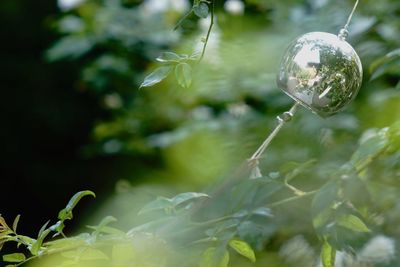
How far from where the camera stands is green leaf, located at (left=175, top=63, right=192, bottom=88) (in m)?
1.07

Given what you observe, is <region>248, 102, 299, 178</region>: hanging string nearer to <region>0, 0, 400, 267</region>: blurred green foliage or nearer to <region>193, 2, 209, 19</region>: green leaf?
<region>0, 0, 400, 267</region>: blurred green foliage

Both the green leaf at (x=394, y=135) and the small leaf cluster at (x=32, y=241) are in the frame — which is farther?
the green leaf at (x=394, y=135)

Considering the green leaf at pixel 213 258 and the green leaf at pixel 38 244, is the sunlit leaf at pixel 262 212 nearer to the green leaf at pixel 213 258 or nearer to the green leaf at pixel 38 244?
the green leaf at pixel 213 258

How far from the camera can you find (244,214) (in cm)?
118

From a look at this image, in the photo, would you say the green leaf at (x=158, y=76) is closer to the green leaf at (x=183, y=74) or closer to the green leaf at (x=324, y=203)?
the green leaf at (x=183, y=74)

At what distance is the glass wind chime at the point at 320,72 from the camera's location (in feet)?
3.58

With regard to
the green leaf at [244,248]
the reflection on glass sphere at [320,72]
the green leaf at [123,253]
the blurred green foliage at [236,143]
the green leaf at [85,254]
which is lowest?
the blurred green foliage at [236,143]

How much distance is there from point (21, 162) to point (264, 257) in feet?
7.44

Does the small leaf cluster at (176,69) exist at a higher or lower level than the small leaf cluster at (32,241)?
higher

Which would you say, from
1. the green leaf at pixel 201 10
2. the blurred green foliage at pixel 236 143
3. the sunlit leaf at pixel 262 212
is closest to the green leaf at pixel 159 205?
the blurred green foliage at pixel 236 143

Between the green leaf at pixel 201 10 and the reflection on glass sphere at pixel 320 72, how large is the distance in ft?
0.42

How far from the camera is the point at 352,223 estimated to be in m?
1.16

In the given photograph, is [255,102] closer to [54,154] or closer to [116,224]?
[116,224]

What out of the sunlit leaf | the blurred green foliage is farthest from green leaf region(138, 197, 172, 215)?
the sunlit leaf
